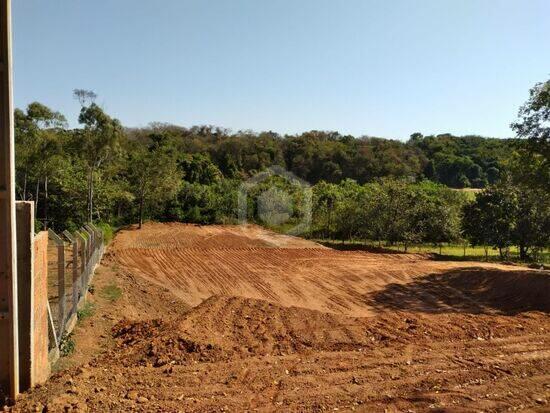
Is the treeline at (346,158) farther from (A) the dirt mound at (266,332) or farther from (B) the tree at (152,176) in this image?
(A) the dirt mound at (266,332)

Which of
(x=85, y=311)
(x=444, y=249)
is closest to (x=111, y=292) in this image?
(x=85, y=311)

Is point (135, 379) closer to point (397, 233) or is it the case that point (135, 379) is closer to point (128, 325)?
point (128, 325)

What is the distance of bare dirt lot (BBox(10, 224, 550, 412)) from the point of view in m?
4.62

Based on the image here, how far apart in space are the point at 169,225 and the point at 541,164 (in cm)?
2174

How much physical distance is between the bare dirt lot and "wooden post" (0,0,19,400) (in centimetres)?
37

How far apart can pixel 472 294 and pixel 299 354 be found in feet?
34.7

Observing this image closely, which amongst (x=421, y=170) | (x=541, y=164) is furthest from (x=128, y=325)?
(x=421, y=170)

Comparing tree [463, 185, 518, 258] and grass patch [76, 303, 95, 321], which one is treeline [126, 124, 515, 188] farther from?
grass patch [76, 303, 95, 321]

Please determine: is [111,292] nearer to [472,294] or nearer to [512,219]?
[472,294]

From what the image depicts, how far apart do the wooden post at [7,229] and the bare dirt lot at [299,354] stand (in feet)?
1.23

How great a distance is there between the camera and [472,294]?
49.2ft

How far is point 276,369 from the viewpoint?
18.0 feet

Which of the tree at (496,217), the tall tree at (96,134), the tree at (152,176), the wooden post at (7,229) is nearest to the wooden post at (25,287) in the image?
the wooden post at (7,229)

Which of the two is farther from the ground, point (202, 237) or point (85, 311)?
point (85, 311)
